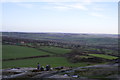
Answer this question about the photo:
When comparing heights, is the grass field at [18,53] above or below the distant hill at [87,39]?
below

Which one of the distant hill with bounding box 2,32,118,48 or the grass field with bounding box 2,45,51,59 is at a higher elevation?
the distant hill with bounding box 2,32,118,48

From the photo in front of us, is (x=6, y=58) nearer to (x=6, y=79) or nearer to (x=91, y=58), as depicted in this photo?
(x=91, y=58)

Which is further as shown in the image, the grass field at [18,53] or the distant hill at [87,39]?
the distant hill at [87,39]

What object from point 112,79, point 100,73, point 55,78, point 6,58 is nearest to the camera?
point 112,79

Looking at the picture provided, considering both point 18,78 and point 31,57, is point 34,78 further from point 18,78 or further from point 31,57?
point 31,57

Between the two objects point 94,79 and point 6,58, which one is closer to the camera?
point 94,79

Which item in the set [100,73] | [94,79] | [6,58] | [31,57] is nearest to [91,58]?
[31,57]

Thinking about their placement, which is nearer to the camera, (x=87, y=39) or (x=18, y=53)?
(x=18, y=53)

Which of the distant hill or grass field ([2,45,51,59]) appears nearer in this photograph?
grass field ([2,45,51,59])

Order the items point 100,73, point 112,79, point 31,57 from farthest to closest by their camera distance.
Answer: point 31,57
point 100,73
point 112,79

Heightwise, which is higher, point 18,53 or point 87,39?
point 87,39
